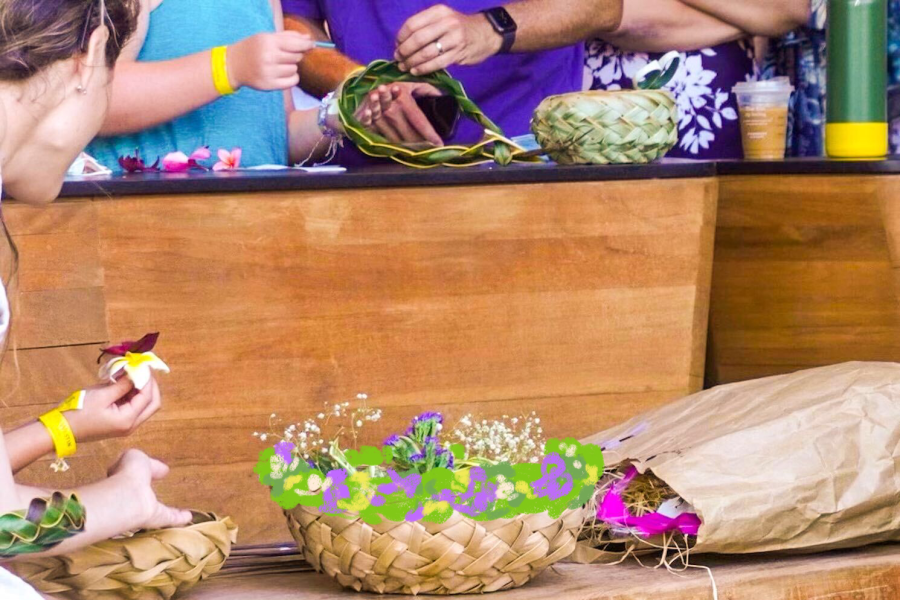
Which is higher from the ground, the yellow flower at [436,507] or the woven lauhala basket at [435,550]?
the yellow flower at [436,507]

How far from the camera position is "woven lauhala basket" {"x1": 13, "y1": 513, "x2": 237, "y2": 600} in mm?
1313

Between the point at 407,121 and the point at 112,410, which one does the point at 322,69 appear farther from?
the point at 112,410

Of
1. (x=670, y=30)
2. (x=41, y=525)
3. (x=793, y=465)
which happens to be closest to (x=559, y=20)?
(x=670, y=30)

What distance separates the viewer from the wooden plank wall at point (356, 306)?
1.78 meters

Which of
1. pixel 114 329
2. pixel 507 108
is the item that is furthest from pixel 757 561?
pixel 507 108

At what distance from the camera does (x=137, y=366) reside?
1.40 metres

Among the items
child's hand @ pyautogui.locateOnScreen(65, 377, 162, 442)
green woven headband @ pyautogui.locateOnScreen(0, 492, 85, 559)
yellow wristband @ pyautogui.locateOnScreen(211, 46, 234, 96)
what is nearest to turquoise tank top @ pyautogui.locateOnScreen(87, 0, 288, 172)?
yellow wristband @ pyautogui.locateOnScreen(211, 46, 234, 96)

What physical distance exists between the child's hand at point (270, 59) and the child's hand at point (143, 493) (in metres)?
0.91

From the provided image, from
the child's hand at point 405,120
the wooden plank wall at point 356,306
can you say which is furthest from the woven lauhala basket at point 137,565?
the child's hand at point 405,120

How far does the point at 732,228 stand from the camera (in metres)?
2.21

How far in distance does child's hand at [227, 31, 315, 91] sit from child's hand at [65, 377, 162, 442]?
837mm

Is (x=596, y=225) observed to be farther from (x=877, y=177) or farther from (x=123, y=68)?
(x=123, y=68)

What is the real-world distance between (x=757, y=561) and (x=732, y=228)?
0.77 m

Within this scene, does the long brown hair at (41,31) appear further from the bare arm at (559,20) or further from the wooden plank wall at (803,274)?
the bare arm at (559,20)
